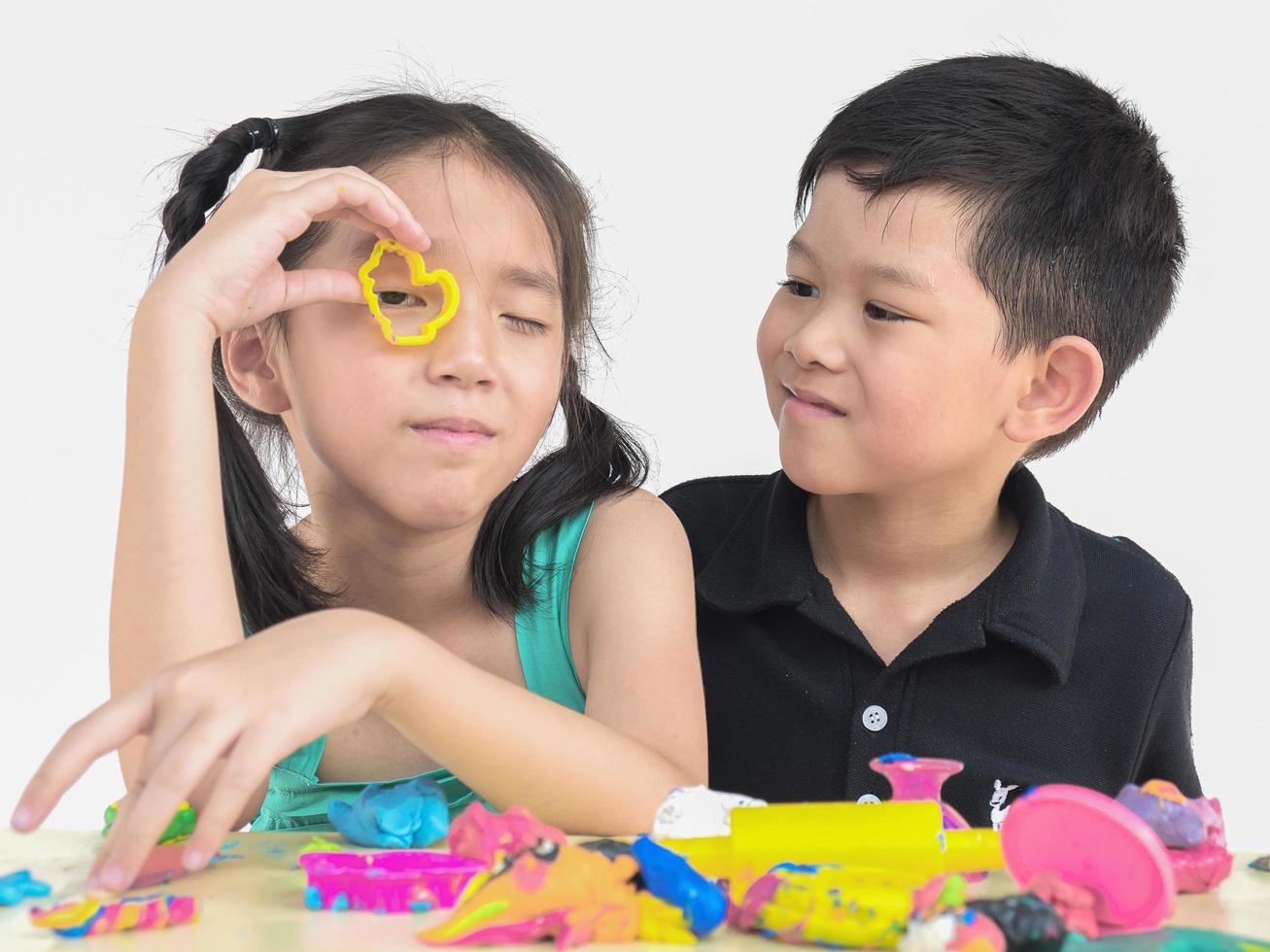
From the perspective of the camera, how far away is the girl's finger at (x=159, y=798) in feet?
1.90

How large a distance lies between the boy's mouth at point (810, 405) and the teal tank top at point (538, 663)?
0.20m

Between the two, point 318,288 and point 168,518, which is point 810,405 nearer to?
point 318,288

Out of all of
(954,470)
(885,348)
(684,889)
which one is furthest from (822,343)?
(684,889)

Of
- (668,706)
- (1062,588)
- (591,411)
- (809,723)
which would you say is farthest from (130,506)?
(1062,588)

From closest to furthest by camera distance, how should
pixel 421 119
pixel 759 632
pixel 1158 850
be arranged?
pixel 1158 850, pixel 421 119, pixel 759 632

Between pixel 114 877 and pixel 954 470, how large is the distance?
0.82 m

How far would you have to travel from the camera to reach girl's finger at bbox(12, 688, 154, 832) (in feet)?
1.90

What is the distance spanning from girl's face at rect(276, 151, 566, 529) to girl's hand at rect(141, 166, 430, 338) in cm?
4

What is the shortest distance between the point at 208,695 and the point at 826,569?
0.78 metres

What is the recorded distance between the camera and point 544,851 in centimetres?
56

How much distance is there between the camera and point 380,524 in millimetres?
1147

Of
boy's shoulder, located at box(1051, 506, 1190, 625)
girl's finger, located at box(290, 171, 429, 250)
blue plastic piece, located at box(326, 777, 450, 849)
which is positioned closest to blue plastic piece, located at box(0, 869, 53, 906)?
blue plastic piece, located at box(326, 777, 450, 849)

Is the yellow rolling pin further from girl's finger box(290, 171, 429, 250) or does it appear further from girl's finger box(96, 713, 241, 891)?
girl's finger box(290, 171, 429, 250)

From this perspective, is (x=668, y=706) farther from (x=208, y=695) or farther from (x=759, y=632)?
(x=208, y=695)
